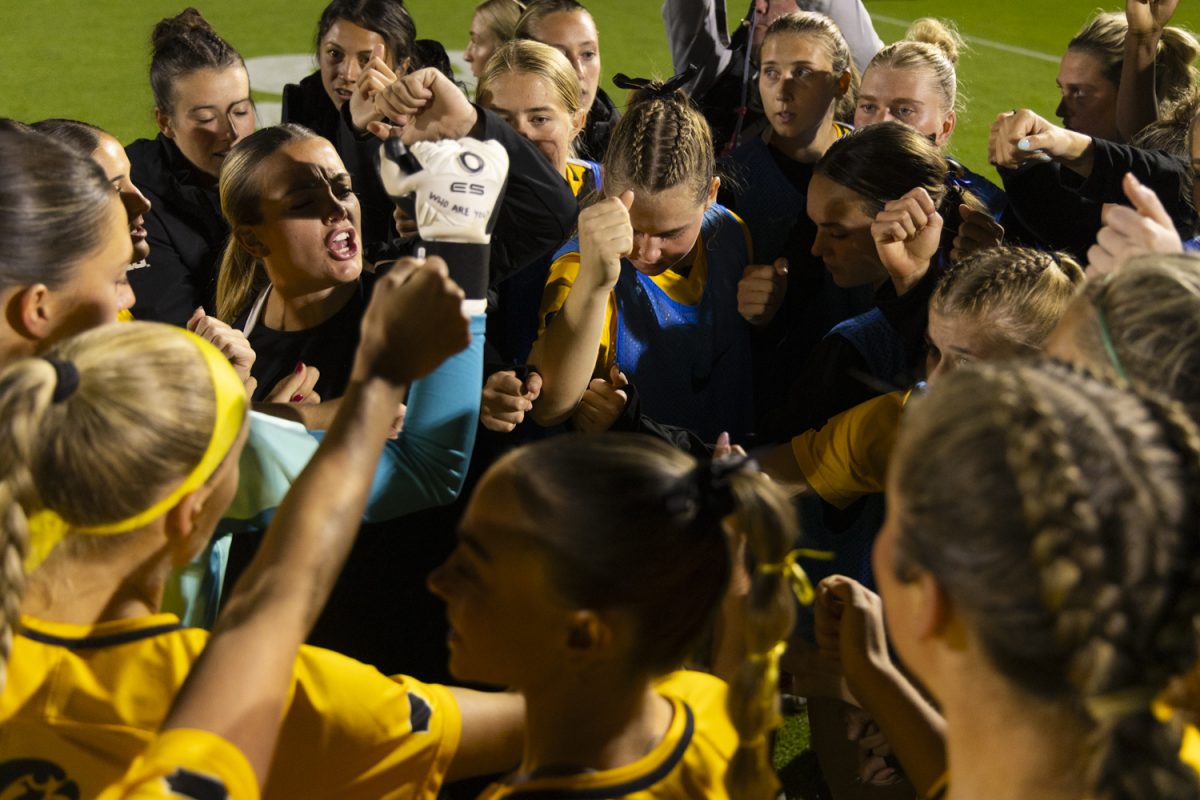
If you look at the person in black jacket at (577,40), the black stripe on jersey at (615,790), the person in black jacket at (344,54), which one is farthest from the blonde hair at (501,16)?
the black stripe on jersey at (615,790)

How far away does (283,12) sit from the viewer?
10.5 metres

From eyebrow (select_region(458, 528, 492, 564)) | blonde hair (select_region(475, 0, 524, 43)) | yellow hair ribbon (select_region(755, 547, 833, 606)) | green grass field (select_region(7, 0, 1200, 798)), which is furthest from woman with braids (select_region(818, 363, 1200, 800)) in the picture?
green grass field (select_region(7, 0, 1200, 798))

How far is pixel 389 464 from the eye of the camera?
192cm

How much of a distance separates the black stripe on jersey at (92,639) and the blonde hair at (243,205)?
58.3 inches

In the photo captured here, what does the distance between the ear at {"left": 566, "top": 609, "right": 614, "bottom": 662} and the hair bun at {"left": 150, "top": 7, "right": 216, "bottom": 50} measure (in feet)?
11.1

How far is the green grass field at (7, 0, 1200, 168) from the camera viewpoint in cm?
830

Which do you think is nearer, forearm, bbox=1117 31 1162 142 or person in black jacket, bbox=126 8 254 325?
person in black jacket, bbox=126 8 254 325

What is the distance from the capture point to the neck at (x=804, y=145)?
3.85m

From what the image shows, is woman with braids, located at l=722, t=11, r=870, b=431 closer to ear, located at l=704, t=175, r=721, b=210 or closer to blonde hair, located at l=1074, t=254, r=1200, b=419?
ear, located at l=704, t=175, r=721, b=210

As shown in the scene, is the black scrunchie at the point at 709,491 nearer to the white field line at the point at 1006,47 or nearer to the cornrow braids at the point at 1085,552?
the cornrow braids at the point at 1085,552

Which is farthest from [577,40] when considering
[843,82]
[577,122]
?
[843,82]

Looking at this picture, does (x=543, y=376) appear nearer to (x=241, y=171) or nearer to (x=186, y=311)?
(x=241, y=171)

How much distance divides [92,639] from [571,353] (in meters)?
1.37

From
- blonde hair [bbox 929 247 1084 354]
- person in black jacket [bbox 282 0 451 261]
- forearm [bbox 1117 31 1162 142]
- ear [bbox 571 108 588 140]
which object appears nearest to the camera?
blonde hair [bbox 929 247 1084 354]
